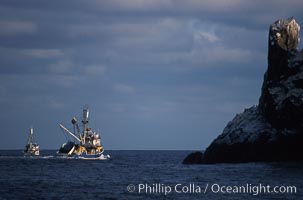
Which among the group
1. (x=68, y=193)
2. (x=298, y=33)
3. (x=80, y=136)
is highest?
(x=298, y=33)

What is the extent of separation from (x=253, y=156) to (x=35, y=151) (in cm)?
7495

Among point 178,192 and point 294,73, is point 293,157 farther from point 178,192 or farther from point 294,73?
point 178,192

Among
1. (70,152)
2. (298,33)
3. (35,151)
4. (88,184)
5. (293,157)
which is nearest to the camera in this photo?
(88,184)

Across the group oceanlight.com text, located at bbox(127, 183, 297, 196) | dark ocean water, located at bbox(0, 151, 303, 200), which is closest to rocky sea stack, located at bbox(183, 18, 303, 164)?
dark ocean water, located at bbox(0, 151, 303, 200)

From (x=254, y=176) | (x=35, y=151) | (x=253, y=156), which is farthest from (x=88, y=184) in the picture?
(x=35, y=151)

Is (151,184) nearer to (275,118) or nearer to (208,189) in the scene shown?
(208,189)

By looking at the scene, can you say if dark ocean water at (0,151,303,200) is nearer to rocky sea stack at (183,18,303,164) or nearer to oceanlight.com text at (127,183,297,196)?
oceanlight.com text at (127,183,297,196)

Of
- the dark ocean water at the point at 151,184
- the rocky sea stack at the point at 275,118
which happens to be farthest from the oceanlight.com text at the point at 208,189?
the rocky sea stack at the point at 275,118

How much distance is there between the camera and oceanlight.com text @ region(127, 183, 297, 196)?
5936 centimetres

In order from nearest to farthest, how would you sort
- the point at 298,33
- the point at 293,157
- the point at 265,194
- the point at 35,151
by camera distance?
the point at 265,194, the point at 293,157, the point at 298,33, the point at 35,151

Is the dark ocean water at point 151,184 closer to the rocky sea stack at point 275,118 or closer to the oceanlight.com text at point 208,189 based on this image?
the oceanlight.com text at point 208,189

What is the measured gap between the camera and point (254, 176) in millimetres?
76062

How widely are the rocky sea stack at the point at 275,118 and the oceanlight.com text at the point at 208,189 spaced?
34.7 m

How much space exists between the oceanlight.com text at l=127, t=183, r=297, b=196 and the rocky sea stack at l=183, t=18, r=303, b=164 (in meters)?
34.7
